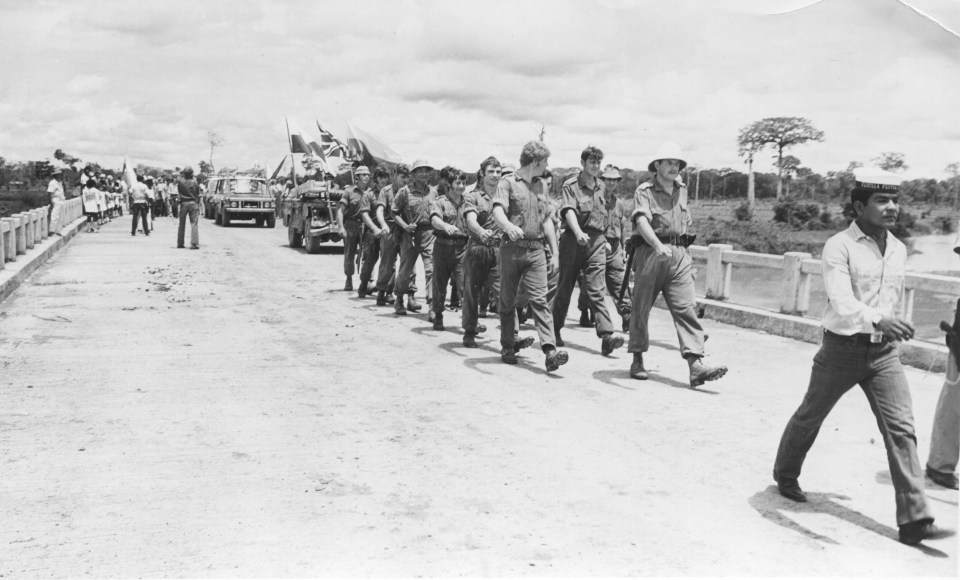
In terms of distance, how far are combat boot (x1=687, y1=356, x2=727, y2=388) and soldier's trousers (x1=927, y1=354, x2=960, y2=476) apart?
6.94 ft

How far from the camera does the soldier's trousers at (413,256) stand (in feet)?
36.9

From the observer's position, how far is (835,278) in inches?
167

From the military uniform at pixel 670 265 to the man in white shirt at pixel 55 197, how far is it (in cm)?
1840

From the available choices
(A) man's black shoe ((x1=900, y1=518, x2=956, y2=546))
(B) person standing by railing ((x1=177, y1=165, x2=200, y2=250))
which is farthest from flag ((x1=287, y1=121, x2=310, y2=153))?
(A) man's black shoe ((x1=900, y1=518, x2=956, y2=546))

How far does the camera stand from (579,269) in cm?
923

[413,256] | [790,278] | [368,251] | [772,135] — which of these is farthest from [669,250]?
[772,135]

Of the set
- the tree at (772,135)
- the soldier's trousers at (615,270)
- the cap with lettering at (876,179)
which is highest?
the tree at (772,135)

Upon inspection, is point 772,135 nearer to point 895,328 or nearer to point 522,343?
point 522,343

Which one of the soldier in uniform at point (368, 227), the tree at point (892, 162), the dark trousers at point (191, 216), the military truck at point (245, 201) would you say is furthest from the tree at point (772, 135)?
the tree at point (892, 162)

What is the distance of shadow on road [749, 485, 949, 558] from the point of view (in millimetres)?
4211

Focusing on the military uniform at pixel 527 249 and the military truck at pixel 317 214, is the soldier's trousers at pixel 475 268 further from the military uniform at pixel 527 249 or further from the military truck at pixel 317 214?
the military truck at pixel 317 214

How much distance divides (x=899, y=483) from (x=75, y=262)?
17152 millimetres

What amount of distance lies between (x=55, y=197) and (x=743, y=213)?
3271cm

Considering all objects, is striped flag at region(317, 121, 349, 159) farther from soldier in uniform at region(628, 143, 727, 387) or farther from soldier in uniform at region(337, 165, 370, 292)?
soldier in uniform at region(628, 143, 727, 387)
